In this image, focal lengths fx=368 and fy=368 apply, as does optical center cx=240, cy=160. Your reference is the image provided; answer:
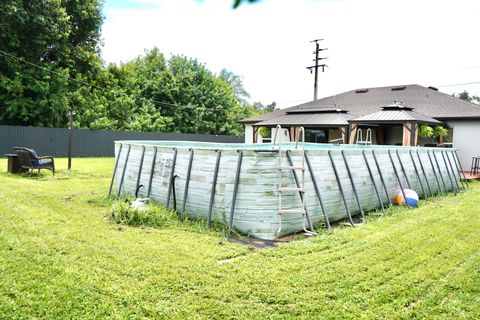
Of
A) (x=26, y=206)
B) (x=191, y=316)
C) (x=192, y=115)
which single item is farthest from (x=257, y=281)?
(x=192, y=115)

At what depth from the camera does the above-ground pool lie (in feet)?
16.0

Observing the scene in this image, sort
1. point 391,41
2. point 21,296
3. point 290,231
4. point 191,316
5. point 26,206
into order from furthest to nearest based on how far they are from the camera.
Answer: point 26,206 < point 290,231 < point 21,296 < point 191,316 < point 391,41

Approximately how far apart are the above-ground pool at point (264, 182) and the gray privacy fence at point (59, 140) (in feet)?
38.7

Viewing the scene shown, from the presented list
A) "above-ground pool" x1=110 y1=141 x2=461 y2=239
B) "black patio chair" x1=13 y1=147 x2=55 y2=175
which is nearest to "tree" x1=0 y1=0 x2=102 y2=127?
"black patio chair" x1=13 y1=147 x2=55 y2=175

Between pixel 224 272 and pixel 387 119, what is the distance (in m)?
12.4

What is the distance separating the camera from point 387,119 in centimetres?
1409

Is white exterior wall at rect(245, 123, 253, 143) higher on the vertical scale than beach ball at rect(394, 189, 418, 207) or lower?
higher

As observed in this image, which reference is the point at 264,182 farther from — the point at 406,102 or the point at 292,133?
the point at 406,102

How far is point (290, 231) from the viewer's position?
4.98 metres

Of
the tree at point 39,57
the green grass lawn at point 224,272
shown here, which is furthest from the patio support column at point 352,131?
the tree at point 39,57

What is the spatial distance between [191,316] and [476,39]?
94.0 inches

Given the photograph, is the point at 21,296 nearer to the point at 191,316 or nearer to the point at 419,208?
the point at 191,316

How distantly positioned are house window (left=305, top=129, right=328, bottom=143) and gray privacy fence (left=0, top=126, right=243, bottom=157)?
29.0ft

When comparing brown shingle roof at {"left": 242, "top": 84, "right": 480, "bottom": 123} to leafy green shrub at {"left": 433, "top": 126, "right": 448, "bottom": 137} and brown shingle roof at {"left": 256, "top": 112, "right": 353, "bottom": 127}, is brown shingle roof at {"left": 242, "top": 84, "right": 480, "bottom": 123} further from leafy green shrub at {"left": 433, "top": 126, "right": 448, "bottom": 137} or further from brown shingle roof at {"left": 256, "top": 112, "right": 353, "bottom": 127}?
brown shingle roof at {"left": 256, "top": 112, "right": 353, "bottom": 127}
